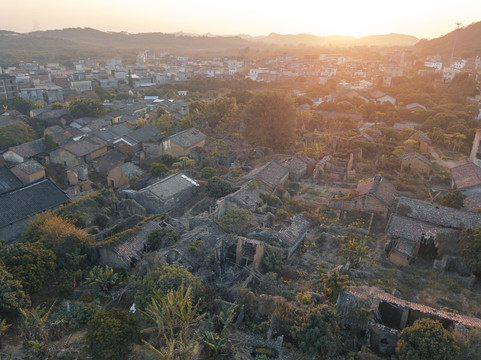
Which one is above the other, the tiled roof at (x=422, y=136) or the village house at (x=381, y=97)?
the village house at (x=381, y=97)

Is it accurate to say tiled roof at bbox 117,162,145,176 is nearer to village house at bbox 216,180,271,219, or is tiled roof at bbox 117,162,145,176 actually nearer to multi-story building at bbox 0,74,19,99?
village house at bbox 216,180,271,219

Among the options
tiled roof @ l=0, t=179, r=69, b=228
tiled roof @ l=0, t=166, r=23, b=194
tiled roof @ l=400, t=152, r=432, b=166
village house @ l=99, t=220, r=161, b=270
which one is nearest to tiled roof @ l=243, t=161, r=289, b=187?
village house @ l=99, t=220, r=161, b=270

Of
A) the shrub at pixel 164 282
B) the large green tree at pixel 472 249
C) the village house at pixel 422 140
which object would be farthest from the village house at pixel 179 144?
the large green tree at pixel 472 249

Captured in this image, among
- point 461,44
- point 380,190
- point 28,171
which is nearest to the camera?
point 380,190

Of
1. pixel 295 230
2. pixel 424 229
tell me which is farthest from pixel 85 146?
pixel 424 229

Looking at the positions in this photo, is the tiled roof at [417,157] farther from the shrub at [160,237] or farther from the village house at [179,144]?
the shrub at [160,237]

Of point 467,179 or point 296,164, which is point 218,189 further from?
point 467,179
